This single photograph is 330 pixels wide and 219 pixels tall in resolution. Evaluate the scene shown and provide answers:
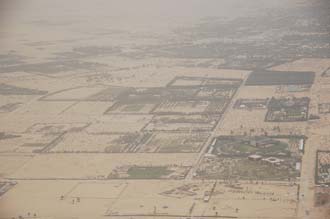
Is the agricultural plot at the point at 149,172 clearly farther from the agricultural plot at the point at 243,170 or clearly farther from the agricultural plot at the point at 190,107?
the agricultural plot at the point at 190,107

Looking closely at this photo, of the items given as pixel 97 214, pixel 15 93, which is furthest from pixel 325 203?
pixel 15 93

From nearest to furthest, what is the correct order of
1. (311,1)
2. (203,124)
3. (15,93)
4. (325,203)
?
(325,203)
(203,124)
(15,93)
(311,1)

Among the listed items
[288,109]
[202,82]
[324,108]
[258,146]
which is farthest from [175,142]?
[202,82]

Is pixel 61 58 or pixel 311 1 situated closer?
pixel 61 58

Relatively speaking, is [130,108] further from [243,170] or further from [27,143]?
[243,170]

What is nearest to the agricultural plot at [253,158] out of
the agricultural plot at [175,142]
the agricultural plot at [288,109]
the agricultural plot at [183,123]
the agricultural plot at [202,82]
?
the agricultural plot at [175,142]

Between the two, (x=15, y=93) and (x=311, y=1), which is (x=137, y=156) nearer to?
(x=15, y=93)
